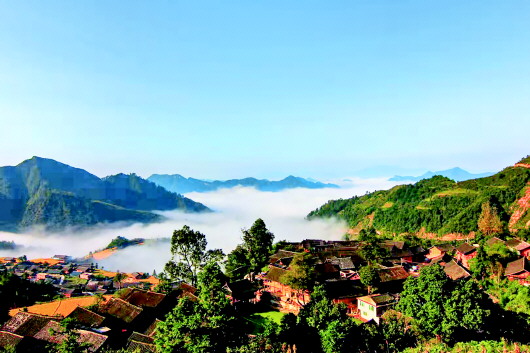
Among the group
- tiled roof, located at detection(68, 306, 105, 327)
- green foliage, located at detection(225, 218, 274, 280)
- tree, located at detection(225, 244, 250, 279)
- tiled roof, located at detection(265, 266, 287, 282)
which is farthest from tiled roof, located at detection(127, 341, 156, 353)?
green foliage, located at detection(225, 218, 274, 280)

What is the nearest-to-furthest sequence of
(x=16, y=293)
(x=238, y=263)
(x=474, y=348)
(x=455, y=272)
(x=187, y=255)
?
(x=474, y=348), (x=187, y=255), (x=455, y=272), (x=16, y=293), (x=238, y=263)

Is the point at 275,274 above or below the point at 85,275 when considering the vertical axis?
above

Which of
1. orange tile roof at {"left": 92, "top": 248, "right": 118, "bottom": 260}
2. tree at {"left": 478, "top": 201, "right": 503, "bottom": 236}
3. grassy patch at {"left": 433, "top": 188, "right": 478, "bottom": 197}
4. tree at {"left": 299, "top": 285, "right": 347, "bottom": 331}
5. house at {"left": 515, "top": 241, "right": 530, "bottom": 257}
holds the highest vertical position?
grassy patch at {"left": 433, "top": 188, "right": 478, "bottom": 197}

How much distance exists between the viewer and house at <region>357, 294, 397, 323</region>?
3341 centimetres

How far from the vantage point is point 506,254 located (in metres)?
41.2

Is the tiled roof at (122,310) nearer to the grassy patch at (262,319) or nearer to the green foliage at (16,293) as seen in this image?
the green foliage at (16,293)

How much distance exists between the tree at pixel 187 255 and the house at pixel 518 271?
34.2m

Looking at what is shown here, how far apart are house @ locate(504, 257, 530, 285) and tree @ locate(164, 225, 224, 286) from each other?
3419 centimetres

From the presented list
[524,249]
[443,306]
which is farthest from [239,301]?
[524,249]

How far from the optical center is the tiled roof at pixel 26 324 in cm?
2778

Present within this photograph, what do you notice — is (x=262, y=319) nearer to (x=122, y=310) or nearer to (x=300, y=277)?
(x=300, y=277)

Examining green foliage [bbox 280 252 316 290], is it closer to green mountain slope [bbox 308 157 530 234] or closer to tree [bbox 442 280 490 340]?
tree [bbox 442 280 490 340]

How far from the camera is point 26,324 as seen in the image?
93.6ft

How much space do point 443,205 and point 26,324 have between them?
11211 centimetres
